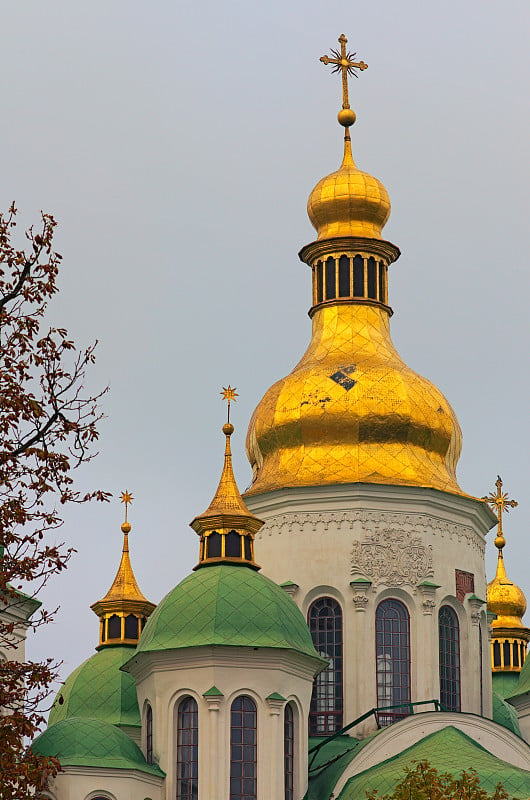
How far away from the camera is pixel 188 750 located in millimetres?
36594

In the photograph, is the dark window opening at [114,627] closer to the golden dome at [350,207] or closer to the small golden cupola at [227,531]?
the small golden cupola at [227,531]

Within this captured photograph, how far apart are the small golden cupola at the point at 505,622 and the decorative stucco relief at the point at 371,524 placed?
11.1 m

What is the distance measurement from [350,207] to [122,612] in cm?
1088

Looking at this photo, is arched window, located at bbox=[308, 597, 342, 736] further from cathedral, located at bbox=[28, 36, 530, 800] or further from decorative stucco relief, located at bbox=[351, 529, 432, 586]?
decorative stucco relief, located at bbox=[351, 529, 432, 586]

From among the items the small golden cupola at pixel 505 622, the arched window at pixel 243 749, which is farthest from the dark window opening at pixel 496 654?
the arched window at pixel 243 749

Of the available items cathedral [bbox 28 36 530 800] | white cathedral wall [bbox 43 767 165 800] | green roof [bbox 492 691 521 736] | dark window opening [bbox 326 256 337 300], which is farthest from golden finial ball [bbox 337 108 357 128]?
white cathedral wall [bbox 43 767 165 800]

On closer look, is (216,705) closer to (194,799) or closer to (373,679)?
(194,799)

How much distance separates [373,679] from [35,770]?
22.1 m

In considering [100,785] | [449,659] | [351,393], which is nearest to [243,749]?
[100,785]

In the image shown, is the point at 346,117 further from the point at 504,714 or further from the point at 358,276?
the point at 504,714

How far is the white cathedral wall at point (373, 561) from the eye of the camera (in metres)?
40.3

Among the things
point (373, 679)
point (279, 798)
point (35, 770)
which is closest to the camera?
point (35, 770)

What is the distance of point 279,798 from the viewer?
3591 centimetres

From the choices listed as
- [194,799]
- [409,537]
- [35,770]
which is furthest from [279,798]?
[35,770]
